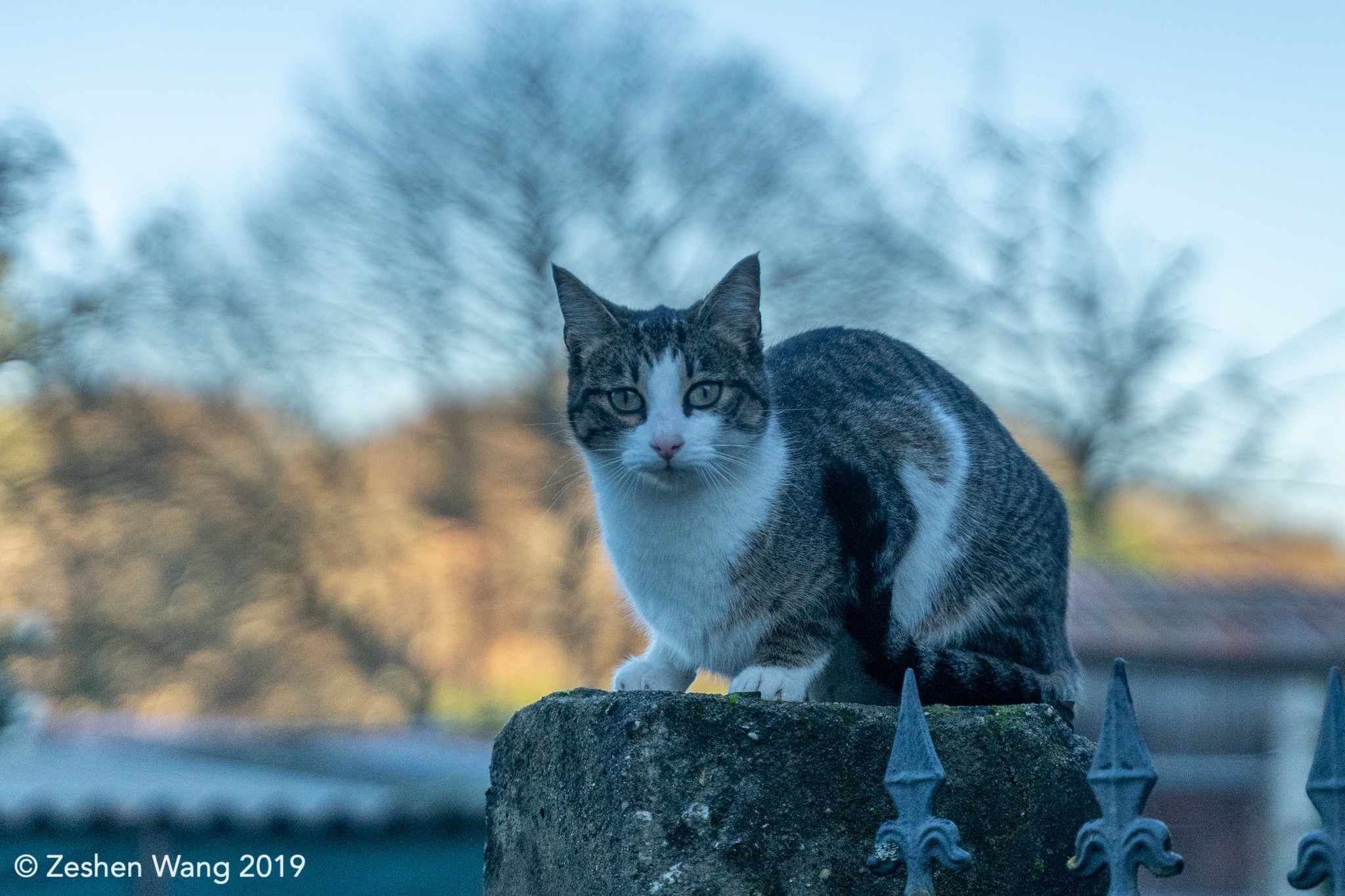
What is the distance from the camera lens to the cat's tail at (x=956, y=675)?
2.06 m

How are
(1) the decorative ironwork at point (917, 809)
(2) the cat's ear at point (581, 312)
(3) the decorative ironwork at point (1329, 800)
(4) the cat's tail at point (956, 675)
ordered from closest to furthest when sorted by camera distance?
1. (3) the decorative ironwork at point (1329, 800)
2. (1) the decorative ironwork at point (917, 809)
3. (4) the cat's tail at point (956, 675)
4. (2) the cat's ear at point (581, 312)

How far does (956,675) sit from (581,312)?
1012 millimetres

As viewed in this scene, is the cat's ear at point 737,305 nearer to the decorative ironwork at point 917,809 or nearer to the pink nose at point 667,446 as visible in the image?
the pink nose at point 667,446

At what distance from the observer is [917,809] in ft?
4.71

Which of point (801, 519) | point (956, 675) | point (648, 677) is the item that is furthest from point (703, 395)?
point (956, 675)

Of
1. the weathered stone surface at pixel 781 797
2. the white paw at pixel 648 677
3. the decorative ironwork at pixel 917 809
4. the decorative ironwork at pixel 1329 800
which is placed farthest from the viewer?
the white paw at pixel 648 677

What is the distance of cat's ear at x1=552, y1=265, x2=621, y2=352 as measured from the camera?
8.19 feet

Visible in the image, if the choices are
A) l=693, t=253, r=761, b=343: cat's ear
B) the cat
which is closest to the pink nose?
the cat

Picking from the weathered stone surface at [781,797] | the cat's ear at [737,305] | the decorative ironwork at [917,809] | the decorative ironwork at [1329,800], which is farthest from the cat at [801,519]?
the decorative ironwork at [1329,800]

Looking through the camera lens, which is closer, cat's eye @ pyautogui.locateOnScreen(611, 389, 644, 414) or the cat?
the cat

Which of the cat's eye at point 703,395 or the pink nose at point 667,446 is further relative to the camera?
the cat's eye at point 703,395

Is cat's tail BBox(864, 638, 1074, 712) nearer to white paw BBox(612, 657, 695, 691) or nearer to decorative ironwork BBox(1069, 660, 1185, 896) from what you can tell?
white paw BBox(612, 657, 695, 691)

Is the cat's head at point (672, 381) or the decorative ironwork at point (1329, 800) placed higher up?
the cat's head at point (672, 381)

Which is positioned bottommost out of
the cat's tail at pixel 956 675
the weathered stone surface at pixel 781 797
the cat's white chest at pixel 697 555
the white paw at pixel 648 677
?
the weathered stone surface at pixel 781 797
